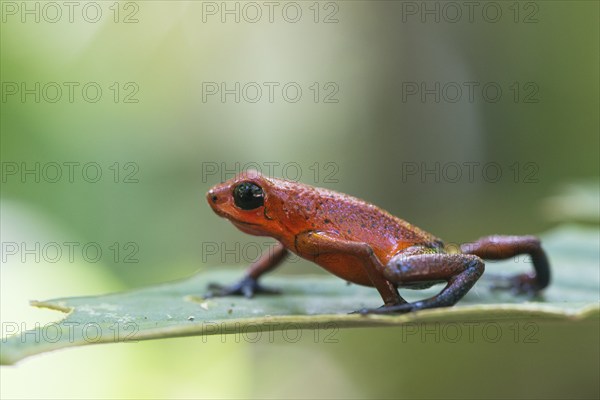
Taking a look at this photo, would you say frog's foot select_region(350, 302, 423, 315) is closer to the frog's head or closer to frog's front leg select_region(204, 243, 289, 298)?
the frog's head

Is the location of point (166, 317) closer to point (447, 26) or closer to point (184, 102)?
point (184, 102)

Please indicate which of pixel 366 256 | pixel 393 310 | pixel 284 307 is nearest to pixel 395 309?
pixel 393 310

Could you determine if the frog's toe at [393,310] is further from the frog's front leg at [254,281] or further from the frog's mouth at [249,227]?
the frog's front leg at [254,281]

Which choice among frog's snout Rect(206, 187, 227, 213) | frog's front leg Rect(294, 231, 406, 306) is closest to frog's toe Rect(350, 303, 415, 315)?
frog's front leg Rect(294, 231, 406, 306)

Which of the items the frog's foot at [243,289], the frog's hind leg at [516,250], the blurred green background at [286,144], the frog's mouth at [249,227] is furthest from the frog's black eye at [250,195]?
the blurred green background at [286,144]

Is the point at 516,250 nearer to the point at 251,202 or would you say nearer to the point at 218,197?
the point at 251,202

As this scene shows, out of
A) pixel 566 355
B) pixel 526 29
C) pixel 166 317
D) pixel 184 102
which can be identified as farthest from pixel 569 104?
pixel 166 317
